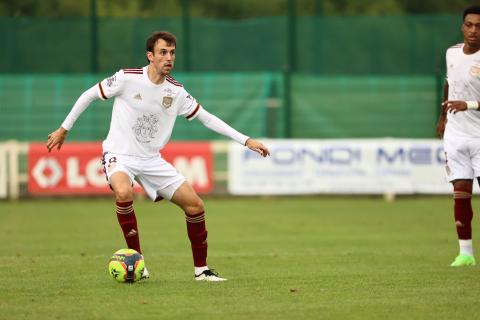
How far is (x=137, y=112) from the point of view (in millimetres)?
10078

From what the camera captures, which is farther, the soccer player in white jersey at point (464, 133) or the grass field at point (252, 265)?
the soccer player in white jersey at point (464, 133)

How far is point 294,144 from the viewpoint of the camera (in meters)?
22.6

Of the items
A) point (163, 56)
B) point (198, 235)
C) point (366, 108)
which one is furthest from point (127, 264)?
point (366, 108)

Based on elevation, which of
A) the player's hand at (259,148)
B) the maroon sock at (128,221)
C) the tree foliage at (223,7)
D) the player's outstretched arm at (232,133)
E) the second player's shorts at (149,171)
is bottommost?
the maroon sock at (128,221)

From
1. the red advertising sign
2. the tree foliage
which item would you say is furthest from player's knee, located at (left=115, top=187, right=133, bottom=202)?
the tree foliage

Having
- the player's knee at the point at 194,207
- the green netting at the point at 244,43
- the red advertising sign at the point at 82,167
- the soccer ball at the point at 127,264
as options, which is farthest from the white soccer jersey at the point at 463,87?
the green netting at the point at 244,43

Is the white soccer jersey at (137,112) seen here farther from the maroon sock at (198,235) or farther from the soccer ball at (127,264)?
the soccer ball at (127,264)

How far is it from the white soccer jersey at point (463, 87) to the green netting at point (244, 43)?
15.3 metres

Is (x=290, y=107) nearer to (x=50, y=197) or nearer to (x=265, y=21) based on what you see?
(x=265, y=21)

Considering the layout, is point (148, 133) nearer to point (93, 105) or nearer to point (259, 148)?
point (259, 148)

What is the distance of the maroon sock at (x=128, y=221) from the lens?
9.88 meters

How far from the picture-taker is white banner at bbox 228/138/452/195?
73.8 feet

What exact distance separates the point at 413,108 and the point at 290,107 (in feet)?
9.66

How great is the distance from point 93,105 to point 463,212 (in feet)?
47.2
